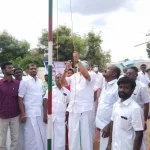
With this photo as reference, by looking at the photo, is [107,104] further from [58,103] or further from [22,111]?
[22,111]

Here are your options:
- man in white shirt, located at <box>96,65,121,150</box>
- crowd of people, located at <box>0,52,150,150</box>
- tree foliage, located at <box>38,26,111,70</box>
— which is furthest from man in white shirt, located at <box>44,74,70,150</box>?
tree foliage, located at <box>38,26,111,70</box>

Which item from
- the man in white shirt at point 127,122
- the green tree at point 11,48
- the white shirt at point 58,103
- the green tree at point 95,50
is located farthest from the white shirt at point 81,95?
the green tree at point 11,48

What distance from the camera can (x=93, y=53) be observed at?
1057 inches

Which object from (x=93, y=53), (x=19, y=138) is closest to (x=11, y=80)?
(x=19, y=138)

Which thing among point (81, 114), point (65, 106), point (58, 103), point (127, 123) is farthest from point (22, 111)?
point (127, 123)

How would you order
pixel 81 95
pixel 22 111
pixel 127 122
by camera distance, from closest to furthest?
pixel 127 122 < pixel 81 95 < pixel 22 111

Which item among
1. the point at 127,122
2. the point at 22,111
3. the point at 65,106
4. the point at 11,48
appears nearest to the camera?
the point at 127,122

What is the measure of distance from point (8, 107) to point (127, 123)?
2.48 metres

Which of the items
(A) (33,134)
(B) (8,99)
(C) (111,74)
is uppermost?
(C) (111,74)

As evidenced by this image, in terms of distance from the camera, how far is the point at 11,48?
3008 centimetres

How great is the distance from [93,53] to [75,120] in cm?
2204

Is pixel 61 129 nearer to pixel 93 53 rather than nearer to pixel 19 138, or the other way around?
pixel 19 138

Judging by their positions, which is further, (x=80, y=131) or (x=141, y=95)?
(x=80, y=131)

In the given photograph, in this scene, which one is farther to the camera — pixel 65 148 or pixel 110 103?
pixel 65 148
